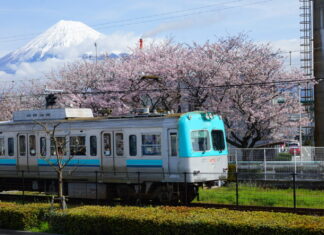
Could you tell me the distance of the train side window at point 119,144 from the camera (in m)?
21.7

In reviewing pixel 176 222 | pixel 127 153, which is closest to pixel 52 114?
pixel 127 153

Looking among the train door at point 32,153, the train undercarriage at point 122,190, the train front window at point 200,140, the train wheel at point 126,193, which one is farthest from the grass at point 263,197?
the train door at point 32,153

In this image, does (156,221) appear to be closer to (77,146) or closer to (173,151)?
(173,151)

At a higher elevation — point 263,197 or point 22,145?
point 22,145

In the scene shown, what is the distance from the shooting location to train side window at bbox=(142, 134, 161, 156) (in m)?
20.7

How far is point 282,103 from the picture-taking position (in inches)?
1426

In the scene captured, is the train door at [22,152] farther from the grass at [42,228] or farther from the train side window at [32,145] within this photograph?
the grass at [42,228]

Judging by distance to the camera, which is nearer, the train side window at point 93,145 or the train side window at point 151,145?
the train side window at point 151,145

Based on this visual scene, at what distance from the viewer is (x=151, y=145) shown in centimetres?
2089

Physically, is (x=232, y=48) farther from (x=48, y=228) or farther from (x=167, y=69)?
(x=48, y=228)

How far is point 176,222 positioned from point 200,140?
7742 mm

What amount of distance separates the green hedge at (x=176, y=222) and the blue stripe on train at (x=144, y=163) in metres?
5.29

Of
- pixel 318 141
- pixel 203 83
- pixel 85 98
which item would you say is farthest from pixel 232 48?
pixel 85 98

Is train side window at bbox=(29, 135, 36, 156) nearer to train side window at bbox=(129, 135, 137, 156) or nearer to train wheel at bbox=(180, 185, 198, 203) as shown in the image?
train side window at bbox=(129, 135, 137, 156)
